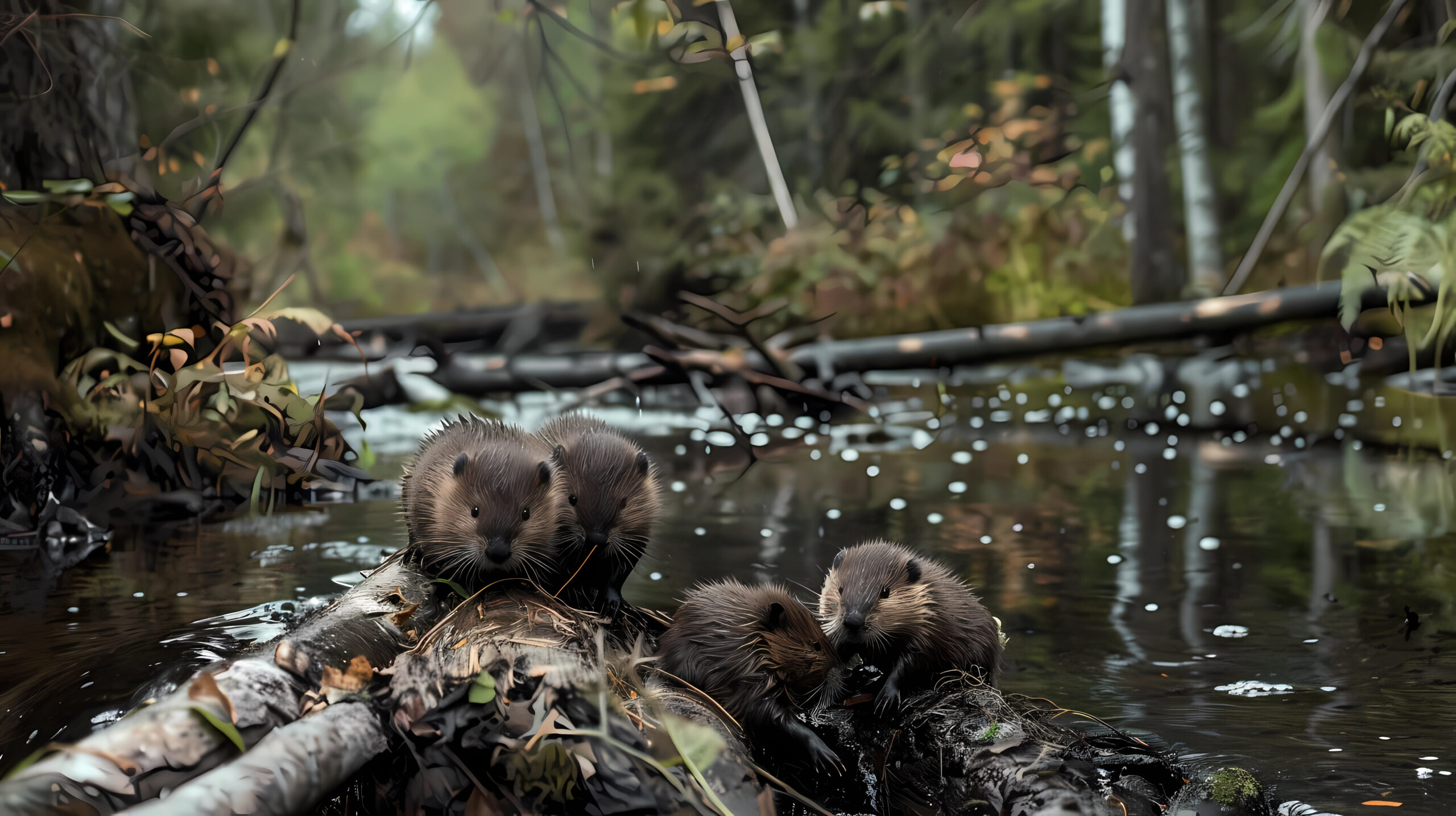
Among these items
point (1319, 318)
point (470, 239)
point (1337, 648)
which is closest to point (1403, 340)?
point (1319, 318)

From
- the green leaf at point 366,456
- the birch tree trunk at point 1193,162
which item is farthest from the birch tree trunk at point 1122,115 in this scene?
the green leaf at point 366,456

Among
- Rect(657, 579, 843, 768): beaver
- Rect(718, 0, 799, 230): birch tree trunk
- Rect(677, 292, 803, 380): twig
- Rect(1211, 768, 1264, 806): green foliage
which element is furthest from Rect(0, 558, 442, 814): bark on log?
Rect(718, 0, 799, 230): birch tree trunk

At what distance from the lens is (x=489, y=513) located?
2680 millimetres

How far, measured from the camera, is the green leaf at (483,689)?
203 cm

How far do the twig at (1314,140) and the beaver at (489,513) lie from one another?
1005 centimetres

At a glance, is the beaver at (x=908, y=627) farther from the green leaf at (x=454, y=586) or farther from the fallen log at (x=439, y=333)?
the fallen log at (x=439, y=333)

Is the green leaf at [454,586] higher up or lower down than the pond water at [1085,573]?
higher up

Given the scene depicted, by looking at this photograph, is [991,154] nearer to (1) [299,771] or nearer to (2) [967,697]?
(2) [967,697]

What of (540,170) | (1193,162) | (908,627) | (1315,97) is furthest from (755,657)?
(540,170)

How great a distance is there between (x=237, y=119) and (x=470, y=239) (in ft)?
37.8

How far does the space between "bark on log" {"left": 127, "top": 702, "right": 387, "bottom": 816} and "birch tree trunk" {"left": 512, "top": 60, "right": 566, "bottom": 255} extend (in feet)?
63.7

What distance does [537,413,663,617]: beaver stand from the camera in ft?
9.48

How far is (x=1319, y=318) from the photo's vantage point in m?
9.66

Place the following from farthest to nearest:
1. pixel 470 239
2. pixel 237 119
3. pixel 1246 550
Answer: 1. pixel 470 239
2. pixel 237 119
3. pixel 1246 550
